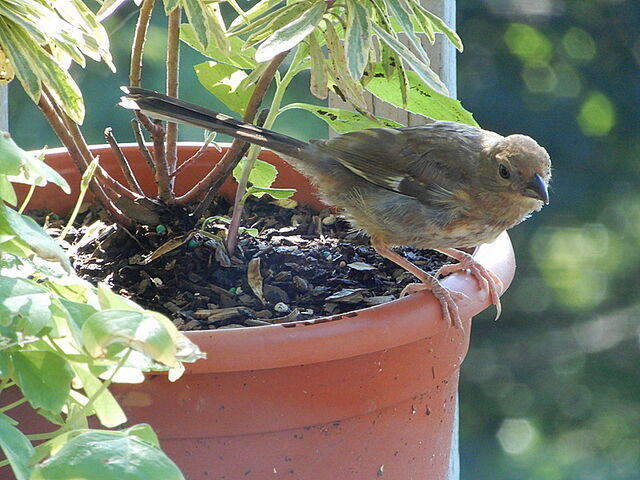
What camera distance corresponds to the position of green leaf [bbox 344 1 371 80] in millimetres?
1688

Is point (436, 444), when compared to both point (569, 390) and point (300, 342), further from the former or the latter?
point (569, 390)

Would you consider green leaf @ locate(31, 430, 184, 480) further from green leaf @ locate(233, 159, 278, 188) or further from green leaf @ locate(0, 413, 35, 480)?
green leaf @ locate(233, 159, 278, 188)

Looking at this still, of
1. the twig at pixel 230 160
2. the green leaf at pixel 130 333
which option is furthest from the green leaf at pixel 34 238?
the twig at pixel 230 160

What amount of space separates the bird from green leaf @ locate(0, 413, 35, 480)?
1317mm

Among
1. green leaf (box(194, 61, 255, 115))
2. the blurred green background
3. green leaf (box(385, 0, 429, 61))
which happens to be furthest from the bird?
the blurred green background

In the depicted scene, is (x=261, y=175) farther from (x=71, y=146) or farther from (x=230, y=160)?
(x=71, y=146)

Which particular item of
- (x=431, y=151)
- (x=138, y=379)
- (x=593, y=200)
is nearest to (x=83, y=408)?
(x=138, y=379)

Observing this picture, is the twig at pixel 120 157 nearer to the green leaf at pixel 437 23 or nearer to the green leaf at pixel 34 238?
the green leaf at pixel 437 23

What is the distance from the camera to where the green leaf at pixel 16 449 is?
98 cm

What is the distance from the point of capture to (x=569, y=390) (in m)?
4.32

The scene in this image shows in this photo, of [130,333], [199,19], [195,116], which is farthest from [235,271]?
[130,333]

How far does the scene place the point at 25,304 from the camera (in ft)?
3.40

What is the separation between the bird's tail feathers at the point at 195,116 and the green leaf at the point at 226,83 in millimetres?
103

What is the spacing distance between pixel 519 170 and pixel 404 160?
293mm
